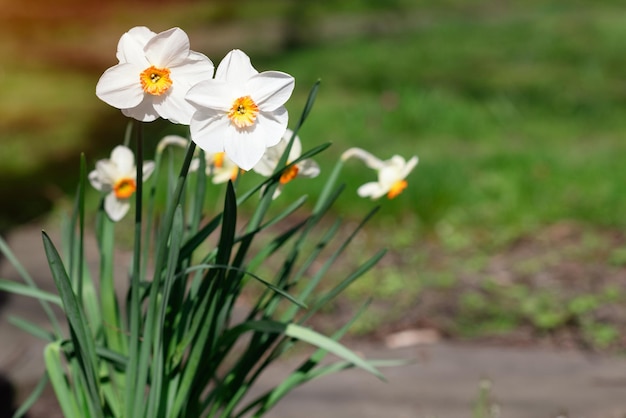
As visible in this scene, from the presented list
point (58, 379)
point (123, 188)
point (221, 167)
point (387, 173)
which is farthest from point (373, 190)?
point (58, 379)

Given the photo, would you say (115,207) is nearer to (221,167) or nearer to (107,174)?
(107,174)

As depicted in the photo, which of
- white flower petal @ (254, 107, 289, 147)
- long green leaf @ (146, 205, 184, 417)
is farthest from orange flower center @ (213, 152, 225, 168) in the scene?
white flower petal @ (254, 107, 289, 147)

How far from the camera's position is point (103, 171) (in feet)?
6.42

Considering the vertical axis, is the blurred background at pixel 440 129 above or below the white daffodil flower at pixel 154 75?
above

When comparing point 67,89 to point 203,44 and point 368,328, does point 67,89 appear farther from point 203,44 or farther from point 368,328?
point 368,328

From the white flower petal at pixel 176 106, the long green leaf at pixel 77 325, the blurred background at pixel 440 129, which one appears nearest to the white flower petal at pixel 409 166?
the white flower petal at pixel 176 106

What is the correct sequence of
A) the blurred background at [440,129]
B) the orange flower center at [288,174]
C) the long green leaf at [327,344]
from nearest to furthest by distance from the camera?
the long green leaf at [327,344] → the orange flower center at [288,174] → the blurred background at [440,129]

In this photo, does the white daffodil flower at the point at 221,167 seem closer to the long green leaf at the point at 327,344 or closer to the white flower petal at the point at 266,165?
the white flower petal at the point at 266,165

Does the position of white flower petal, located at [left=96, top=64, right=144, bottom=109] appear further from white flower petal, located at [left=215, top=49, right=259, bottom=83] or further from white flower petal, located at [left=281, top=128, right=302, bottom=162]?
white flower petal, located at [left=281, top=128, right=302, bottom=162]

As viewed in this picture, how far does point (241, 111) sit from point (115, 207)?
0.56 metres

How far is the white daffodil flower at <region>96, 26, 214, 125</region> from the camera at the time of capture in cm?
148

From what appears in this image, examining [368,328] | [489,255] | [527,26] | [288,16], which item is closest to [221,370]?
[368,328]

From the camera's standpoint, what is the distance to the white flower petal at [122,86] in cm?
147

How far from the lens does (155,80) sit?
Answer: 1.50 m
